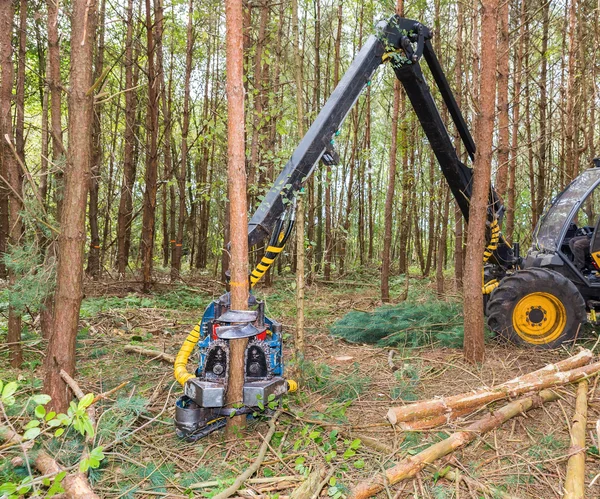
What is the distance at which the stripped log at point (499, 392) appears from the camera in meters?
3.51

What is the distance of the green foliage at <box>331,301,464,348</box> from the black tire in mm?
625

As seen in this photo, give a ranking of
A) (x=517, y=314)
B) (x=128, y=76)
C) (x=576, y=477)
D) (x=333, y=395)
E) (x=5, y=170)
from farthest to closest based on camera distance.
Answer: (x=128, y=76)
(x=517, y=314)
(x=5, y=170)
(x=333, y=395)
(x=576, y=477)

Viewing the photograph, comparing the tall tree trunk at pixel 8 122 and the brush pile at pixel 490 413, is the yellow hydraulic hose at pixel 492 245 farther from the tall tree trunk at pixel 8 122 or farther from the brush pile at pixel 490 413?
the tall tree trunk at pixel 8 122

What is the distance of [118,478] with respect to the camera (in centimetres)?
310

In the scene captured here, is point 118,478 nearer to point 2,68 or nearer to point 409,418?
point 409,418

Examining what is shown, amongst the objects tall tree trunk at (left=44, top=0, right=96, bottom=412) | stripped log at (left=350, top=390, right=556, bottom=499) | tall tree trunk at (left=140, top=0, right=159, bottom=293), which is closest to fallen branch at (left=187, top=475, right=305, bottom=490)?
stripped log at (left=350, top=390, right=556, bottom=499)

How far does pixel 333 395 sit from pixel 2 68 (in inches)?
191

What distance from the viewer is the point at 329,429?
3.77 metres

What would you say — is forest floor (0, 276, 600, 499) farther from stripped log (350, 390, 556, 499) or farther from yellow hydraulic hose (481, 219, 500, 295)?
yellow hydraulic hose (481, 219, 500, 295)

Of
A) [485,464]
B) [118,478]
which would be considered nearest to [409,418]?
[485,464]

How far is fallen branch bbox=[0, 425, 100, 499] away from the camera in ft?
8.46

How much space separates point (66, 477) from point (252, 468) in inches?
44.5

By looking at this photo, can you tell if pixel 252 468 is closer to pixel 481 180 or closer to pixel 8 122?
pixel 481 180

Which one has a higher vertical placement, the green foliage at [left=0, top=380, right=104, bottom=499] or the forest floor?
the green foliage at [left=0, top=380, right=104, bottom=499]
